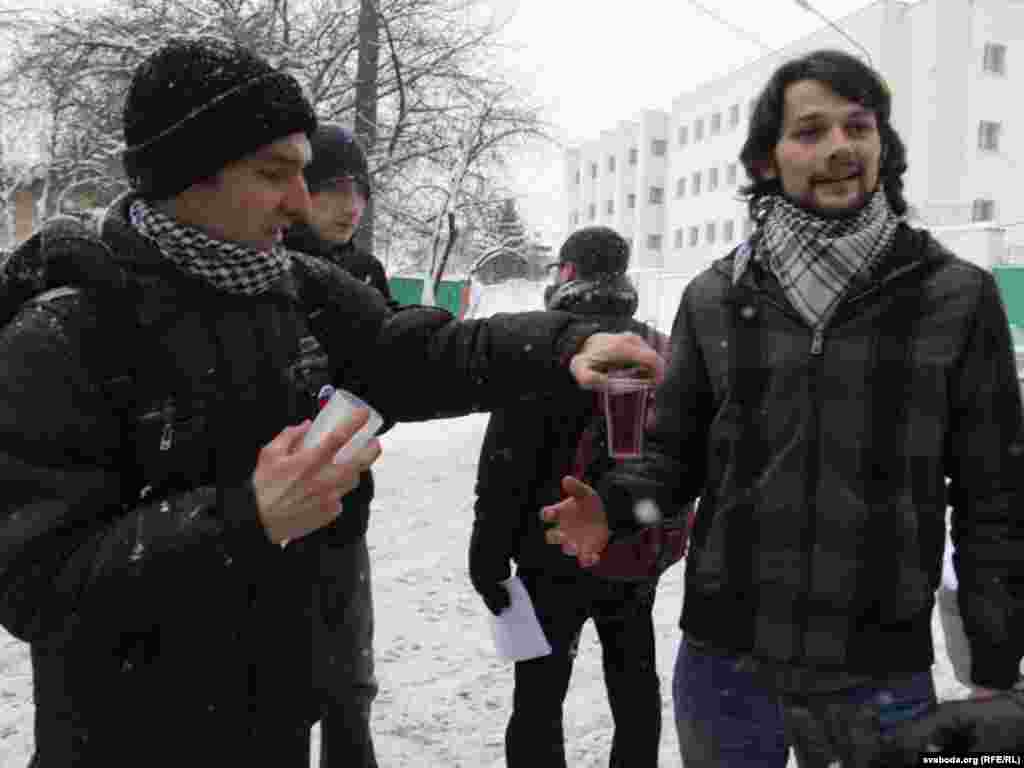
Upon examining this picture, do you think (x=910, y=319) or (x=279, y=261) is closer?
(x=279, y=261)

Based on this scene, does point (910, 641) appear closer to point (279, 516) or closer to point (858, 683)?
point (858, 683)

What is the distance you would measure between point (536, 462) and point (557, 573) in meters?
0.36

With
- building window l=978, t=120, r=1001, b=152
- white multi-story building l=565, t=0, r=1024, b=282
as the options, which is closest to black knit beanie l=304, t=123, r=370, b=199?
white multi-story building l=565, t=0, r=1024, b=282

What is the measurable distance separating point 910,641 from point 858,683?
0.44ft

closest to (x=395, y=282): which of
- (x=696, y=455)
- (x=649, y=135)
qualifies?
(x=696, y=455)

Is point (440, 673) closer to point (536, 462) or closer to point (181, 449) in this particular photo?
point (536, 462)

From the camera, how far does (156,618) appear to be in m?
1.27

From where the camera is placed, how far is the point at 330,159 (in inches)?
119

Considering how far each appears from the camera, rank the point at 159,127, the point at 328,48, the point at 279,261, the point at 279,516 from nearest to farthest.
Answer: the point at 279,516, the point at 159,127, the point at 279,261, the point at 328,48

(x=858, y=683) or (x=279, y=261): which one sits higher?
(x=279, y=261)

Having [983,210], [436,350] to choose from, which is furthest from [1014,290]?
[983,210]

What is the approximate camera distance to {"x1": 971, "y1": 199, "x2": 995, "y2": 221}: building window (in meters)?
33.4

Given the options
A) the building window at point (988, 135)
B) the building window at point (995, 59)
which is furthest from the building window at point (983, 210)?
the building window at point (995, 59)

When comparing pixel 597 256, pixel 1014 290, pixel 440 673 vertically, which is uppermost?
pixel 1014 290
